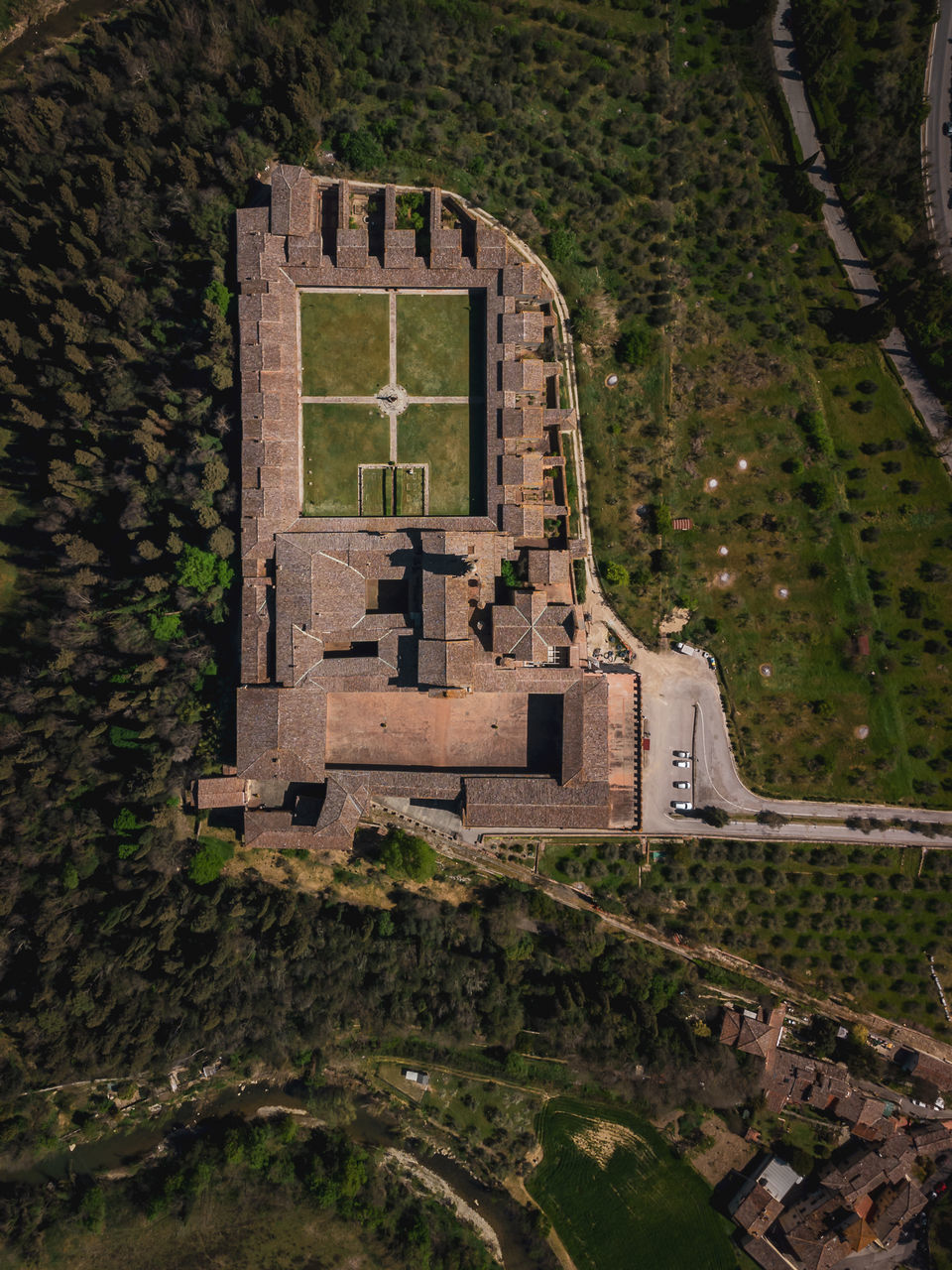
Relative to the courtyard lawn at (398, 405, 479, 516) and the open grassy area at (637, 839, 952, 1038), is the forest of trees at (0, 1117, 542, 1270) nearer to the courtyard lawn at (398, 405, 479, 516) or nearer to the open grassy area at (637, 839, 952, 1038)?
the open grassy area at (637, 839, 952, 1038)

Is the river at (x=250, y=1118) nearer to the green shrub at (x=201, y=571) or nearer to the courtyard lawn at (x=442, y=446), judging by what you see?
the green shrub at (x=201, y=571)

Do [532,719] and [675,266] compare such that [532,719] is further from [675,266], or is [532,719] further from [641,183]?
[641,183]

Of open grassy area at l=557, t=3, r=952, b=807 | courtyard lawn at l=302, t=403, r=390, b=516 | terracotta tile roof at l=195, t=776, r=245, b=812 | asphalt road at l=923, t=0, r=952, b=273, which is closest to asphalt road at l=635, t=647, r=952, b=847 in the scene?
open grassy area at l=557, t=3, r=952, b=807

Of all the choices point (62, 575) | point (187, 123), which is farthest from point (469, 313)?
point (62, 575)

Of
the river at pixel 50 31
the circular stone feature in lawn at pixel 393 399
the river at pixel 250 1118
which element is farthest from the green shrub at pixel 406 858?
the river at pixel 50 31

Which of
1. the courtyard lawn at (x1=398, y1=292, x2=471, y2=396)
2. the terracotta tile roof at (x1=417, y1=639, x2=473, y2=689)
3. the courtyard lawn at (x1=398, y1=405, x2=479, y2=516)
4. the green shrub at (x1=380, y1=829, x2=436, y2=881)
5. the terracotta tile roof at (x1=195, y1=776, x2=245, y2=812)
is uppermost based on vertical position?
the courtyard lawn at (x1=398, y1=292, x2=471, y2=396)
